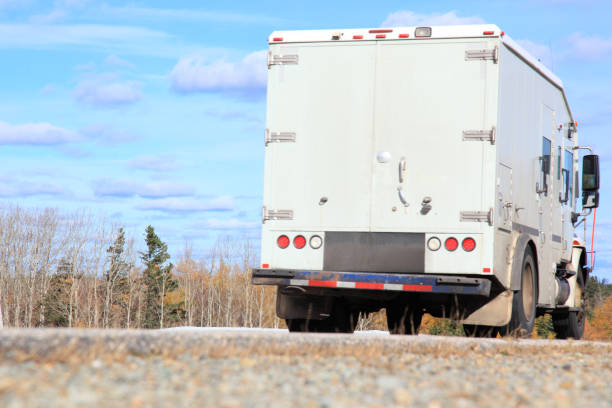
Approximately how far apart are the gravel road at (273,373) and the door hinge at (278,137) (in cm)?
366

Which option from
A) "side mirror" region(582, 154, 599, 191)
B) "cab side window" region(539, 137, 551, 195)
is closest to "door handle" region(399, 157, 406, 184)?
"cab side window" region(539, 137, 551, 195)

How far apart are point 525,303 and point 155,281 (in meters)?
59.8

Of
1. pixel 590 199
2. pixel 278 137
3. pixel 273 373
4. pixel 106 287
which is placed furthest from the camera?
pixel 106 287

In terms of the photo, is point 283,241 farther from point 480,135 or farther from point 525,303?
point 525,303

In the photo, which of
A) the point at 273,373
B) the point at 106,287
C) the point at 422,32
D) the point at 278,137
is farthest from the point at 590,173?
the point at 106,287

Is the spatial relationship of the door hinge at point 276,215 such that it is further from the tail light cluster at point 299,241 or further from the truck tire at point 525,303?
the truck tire at point 525,303

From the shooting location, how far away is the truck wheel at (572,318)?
14.6 metres

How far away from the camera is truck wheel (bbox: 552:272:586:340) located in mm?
14641

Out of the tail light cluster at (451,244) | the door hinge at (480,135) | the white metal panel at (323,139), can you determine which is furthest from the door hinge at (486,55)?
the tail light cluster at (451,244)

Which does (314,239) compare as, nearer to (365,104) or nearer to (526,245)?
(365,104)

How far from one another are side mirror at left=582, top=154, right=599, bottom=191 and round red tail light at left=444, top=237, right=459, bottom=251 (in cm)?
509

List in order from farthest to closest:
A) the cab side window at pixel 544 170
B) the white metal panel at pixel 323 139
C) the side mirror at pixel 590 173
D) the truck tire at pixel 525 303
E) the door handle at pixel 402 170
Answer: the side mirror at pixel 590 173
the cab side window at pixel 544 170
the truck tire at pixel 525 303
the white metal panel at pixel 323 139
the door handle at pixel 402 170

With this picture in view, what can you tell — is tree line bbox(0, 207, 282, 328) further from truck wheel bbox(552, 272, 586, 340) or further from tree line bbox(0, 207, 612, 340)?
truck wheel bbox(552, 272, 586, 340)

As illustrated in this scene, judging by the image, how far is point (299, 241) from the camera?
10.8 m
